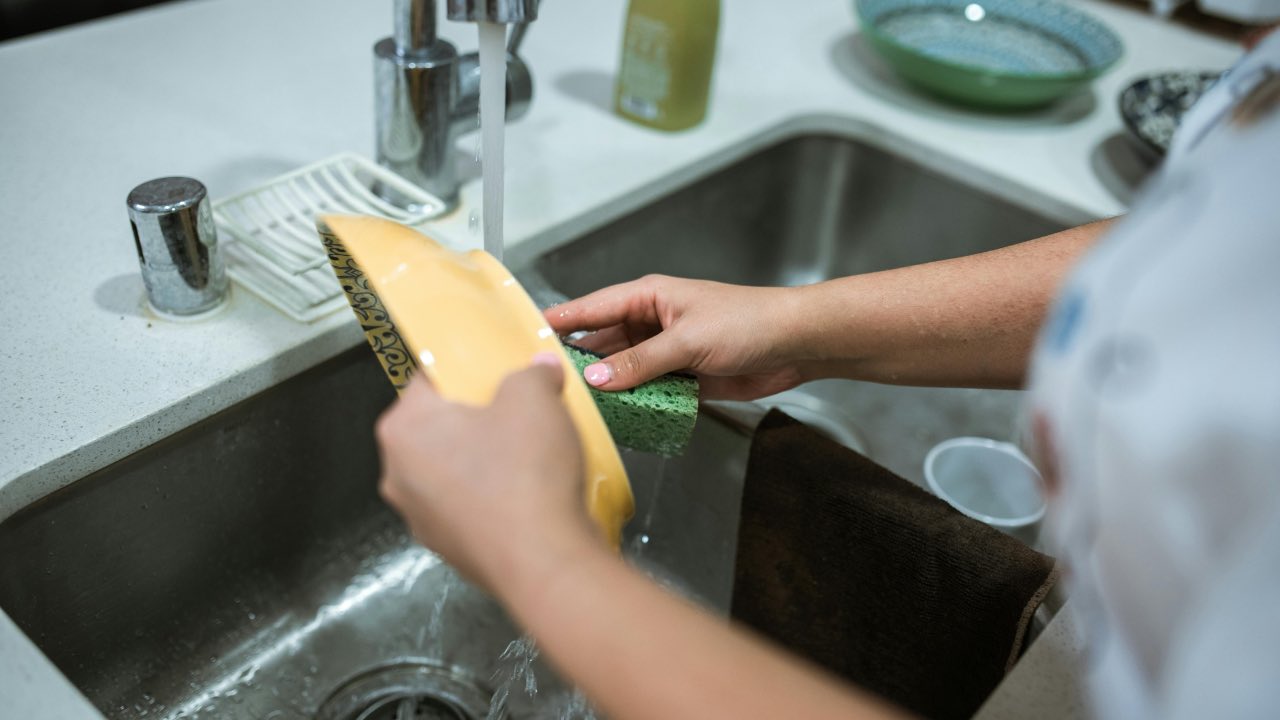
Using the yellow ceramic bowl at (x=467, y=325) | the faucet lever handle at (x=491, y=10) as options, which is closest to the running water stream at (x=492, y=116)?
the faucet lever handle at (x=491, y=10)

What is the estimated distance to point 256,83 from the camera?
0.93m

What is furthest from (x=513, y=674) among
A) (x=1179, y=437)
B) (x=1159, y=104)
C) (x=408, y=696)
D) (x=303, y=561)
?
(x=1159, y=104)

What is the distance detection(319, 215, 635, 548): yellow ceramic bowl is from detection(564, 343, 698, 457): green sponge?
0.12m

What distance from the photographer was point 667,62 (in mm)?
910

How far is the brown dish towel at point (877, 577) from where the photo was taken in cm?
57

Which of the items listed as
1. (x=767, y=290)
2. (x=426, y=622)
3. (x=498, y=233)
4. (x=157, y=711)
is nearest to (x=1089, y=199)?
(x=767, y=290)

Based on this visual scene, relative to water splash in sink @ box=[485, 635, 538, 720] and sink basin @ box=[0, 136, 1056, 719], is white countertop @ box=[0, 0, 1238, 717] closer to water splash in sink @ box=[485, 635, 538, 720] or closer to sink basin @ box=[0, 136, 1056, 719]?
sink basin @ box=[0, 136, 1056, 719]

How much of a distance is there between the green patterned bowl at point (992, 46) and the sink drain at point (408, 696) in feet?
Result: 2.50

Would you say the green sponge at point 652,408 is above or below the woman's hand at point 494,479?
below

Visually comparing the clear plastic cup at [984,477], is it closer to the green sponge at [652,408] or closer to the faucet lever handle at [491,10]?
the green sponge at [652,408]

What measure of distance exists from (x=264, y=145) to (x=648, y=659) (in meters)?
0.65

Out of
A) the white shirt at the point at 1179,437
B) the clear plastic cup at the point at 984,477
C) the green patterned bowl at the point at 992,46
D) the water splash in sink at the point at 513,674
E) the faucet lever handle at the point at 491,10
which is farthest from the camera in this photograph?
the green patterned bowl at the point at 992,46

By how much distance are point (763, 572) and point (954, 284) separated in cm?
23

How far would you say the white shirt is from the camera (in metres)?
0.26
